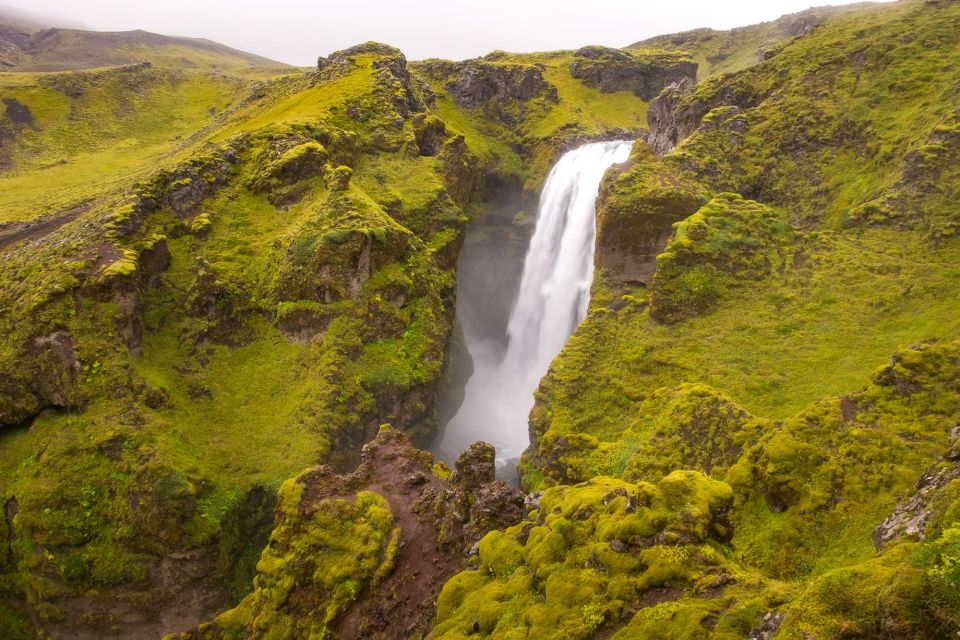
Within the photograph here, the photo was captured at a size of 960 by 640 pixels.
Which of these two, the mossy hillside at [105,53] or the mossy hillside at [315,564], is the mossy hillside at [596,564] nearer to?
the mossy hillside at [315,564]

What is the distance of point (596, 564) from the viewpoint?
30.8 ft

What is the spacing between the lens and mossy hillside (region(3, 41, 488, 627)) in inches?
794

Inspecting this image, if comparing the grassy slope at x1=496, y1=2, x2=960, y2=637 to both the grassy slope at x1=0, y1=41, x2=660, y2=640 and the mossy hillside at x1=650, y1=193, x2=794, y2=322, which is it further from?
the grassy slope at x1=0, y1=41, x2=660, y2=640

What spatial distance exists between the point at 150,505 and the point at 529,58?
87.9 metres

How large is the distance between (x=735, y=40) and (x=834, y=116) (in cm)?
8951

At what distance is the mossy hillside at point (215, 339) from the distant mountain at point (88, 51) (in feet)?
424

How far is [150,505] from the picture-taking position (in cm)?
2019

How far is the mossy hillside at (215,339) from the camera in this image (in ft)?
66.1

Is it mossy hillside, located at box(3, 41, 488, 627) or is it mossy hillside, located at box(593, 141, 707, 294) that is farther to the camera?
mossy hillside, located at box(593, 141, 707, 294)

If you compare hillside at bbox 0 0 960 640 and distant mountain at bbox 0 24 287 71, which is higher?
distant mountain at bbox 0 24 287 71

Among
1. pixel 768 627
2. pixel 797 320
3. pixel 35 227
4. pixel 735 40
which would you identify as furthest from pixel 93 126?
pixel 735 40

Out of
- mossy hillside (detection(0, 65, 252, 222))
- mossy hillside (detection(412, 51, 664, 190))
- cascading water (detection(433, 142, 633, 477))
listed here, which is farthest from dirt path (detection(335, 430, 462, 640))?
mossy hillside (detection(412, 51, 664, 190))

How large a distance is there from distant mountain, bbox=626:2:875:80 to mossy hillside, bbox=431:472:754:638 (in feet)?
318

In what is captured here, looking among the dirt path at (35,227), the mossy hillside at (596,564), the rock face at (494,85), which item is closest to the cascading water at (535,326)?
the mossy hillside at (596,564)
